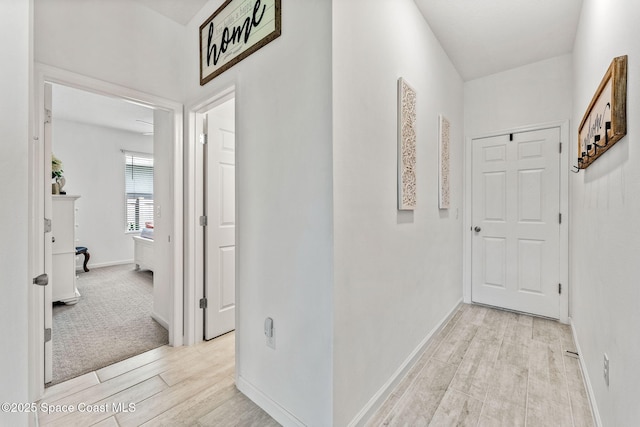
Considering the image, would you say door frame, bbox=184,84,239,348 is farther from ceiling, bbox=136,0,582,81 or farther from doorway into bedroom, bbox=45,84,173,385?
ceiling, bbox=136,0,582,81

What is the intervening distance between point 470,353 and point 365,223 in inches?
62.1

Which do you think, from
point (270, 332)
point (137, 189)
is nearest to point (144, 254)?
point (137, 189)

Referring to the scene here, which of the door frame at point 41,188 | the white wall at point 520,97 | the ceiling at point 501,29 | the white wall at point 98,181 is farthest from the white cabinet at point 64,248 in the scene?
the white wall at point 520,97

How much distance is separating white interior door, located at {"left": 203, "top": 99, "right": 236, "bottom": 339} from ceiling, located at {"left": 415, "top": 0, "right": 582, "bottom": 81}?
6.19 feet

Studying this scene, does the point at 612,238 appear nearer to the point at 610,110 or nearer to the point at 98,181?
the point at 610,110

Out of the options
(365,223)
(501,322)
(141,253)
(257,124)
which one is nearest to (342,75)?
(257,124)

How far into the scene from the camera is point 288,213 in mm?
1479

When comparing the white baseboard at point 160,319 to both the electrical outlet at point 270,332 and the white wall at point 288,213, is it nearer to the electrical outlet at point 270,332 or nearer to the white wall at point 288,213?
the white wall at point 288,213

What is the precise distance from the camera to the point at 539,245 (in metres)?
2.97

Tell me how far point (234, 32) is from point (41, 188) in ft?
5.11

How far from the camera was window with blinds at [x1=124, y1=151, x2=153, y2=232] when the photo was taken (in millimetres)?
5824

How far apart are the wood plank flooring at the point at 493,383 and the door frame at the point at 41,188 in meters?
1.86

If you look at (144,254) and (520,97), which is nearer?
(520,97)

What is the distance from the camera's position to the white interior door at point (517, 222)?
2.90 m
